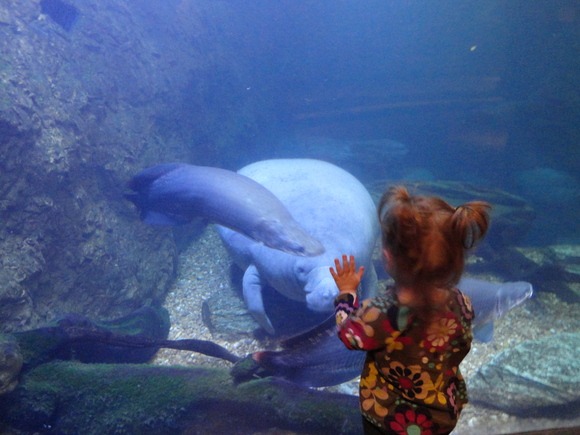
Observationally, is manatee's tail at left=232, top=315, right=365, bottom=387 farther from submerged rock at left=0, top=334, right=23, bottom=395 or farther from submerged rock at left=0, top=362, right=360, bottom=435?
submerged rock at left=0, top=334, right=23, bottom=395

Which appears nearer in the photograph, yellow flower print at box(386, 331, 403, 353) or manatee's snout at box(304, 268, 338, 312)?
yellow flower print at box(386, 331, 403, 353)

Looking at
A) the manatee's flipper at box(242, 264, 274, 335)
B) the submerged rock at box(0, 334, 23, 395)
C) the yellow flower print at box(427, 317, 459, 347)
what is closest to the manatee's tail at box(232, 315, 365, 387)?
the yellow flower print at box(427, 317, 459, 347)

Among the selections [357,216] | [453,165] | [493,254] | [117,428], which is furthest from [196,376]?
[453,165]

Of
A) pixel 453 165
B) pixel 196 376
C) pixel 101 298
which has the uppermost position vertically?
pixel 196 376

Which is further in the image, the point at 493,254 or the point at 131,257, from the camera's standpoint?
the point at 493,254

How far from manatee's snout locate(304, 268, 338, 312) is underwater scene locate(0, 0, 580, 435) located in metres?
0.03

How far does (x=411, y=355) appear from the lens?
4.78 feet

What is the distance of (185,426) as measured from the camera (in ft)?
8.82

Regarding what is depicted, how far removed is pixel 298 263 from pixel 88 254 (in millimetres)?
3028

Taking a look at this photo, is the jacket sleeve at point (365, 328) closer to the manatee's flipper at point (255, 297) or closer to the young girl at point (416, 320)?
the young girl at point (416, 320)

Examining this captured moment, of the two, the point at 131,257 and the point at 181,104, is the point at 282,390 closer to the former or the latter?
the point at 131,257

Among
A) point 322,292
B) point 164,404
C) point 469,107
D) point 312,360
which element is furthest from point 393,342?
point 469,107

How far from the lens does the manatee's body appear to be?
4.04 m

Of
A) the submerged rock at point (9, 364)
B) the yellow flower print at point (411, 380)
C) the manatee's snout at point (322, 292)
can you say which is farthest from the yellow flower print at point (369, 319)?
the submerged rock at point (9, 364)
